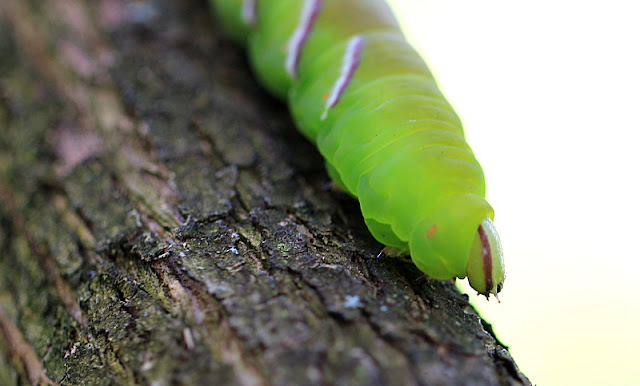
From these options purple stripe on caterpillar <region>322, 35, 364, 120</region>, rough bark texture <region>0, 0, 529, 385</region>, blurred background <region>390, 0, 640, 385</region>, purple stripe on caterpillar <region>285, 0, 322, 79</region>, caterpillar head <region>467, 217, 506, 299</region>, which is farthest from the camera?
blurred background <region>390, 0, 640, 385</region>

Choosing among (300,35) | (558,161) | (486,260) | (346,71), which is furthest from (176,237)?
(558,161)

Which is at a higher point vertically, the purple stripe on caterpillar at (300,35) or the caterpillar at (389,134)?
the purple stripe on caterpillar at (300,35)

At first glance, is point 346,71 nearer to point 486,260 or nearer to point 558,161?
point 486,260

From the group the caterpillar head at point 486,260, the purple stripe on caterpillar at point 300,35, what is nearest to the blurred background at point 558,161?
the purple stripe on caterpillar at point 300,35

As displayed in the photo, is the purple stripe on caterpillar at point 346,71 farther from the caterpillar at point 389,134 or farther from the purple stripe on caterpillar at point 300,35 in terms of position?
the purple stripe on caterpillar at point 300,35

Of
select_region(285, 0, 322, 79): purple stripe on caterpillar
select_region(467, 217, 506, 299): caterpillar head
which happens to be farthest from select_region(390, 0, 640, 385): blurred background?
select_region(467, 217, 506, 299): caterpillar head

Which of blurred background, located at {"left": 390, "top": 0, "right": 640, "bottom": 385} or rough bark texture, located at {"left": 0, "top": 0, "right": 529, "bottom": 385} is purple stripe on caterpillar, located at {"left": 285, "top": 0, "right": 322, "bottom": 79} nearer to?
rough bark texture, located at {"left": 0, "top": 0, "right": 529, "bottom": 385}
